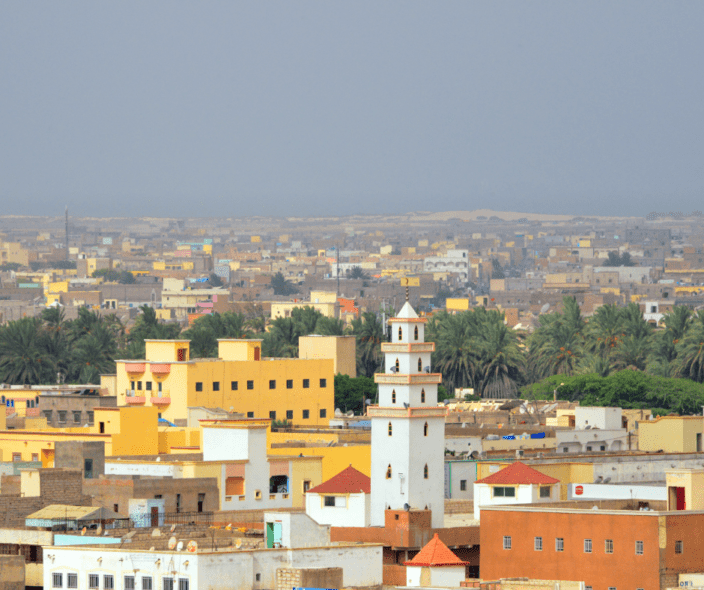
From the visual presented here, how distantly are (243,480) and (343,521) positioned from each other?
17.0 feet

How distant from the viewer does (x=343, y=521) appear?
163ft

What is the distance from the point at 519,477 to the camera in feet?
164

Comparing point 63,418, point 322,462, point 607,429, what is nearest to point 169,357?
point 63,418

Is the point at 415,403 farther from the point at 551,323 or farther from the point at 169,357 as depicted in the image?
the point at 551,323

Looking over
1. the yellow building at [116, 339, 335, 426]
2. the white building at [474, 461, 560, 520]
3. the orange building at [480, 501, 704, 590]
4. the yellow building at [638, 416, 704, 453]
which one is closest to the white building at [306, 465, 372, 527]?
the white building at [474, 461, 560, 520]

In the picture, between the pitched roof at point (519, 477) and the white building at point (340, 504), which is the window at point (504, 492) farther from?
the white building at point (340, 504)

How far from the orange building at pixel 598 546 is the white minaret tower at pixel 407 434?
560cm

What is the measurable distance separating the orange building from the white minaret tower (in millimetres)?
5596

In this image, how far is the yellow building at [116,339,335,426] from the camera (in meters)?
80.4

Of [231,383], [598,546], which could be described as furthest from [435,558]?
[231,383]

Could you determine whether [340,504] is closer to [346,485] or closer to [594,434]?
[346,485]

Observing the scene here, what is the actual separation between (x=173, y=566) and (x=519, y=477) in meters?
14.6

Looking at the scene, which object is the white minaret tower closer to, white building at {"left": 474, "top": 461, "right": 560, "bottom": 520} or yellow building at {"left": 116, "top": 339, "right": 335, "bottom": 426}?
white building at {"left": 474, "top": 461, "right": 560, "bottom": 520}

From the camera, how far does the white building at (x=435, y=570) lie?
4081 cm
